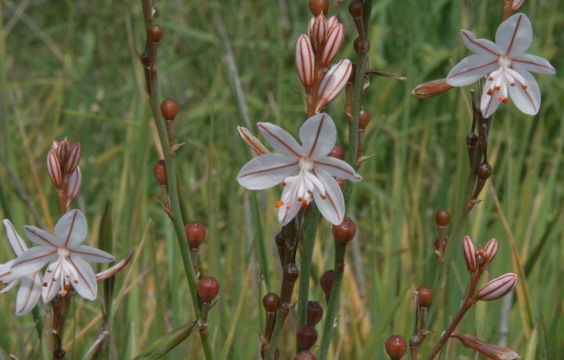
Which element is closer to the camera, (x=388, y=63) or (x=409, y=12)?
(x=409, y=12)

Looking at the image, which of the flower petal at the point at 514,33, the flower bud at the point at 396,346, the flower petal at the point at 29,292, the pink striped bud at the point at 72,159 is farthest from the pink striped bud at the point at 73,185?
the flower petal at the point at 514,33

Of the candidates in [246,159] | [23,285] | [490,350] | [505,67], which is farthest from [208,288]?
[246,159]

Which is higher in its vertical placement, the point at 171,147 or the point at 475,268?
the point at 171,147

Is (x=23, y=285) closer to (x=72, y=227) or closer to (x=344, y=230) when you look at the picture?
(x=72, y=227)

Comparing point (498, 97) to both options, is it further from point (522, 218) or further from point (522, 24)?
point (522, 218)

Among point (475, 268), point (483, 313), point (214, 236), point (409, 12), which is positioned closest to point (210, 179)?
point (214, 236)
